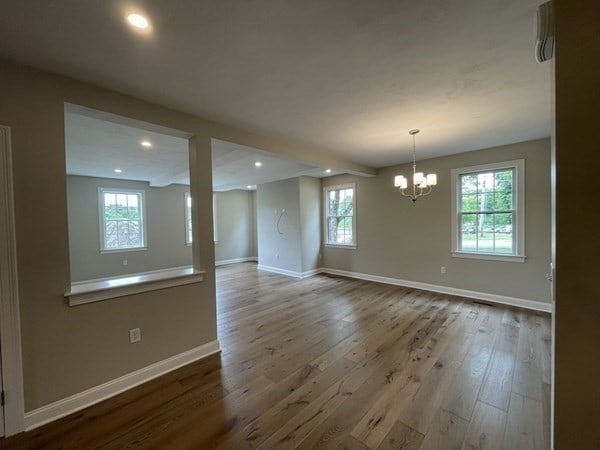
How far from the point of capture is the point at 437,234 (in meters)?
4.62

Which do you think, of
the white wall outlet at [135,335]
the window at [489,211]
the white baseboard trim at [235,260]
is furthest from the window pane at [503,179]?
the white baseboard trim at [235,260]

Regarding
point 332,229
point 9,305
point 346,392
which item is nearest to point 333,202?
point 332,229

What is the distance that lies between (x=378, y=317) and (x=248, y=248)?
20.3 ft

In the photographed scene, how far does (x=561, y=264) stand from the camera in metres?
1.02

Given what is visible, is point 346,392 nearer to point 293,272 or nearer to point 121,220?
point 293,272

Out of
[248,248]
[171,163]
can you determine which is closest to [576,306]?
[171,163]

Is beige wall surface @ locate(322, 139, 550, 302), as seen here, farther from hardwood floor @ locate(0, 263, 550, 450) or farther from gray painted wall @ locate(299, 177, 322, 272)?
hardwood floor @ locate(0, 263, 550, 450)

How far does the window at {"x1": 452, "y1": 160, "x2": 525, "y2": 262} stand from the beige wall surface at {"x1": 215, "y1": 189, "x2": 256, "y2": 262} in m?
6.45

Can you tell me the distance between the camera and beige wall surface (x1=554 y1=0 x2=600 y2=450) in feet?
3.16

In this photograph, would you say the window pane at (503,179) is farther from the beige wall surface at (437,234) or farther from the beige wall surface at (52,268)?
the beige wall surface at (52,268)

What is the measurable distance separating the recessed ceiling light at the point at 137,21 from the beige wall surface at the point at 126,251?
5.83 m

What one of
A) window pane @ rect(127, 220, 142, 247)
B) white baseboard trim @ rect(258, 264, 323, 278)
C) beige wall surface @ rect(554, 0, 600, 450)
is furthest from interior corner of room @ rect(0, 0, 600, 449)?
window pane @ rect(127, 220, 142, 247)

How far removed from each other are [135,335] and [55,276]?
0.79 meters

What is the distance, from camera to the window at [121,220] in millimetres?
6051
